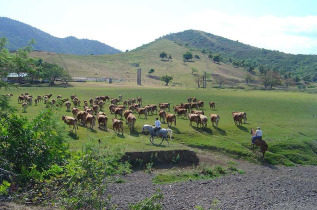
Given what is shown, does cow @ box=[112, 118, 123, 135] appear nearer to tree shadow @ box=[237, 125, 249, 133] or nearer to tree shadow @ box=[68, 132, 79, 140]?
tree shadow @ box=[68, 132, 79, 140]

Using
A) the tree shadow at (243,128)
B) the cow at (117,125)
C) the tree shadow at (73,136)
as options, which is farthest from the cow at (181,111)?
the tree shadow at (73,136)

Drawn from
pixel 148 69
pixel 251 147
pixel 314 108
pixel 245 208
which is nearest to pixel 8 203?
pixel 245 208

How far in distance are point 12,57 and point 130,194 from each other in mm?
8277

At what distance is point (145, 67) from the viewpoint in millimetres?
126062

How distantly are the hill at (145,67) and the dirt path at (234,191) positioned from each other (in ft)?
249

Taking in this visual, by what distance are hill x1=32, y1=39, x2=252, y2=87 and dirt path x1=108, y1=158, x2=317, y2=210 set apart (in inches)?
2984

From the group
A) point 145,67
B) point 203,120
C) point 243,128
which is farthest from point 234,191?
→ point 145,67

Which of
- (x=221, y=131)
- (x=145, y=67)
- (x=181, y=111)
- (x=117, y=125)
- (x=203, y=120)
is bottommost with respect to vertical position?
(x=221, y=131)

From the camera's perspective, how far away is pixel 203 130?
997 inches

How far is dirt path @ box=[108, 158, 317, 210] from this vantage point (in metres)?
14.2

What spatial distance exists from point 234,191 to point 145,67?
4430 inches

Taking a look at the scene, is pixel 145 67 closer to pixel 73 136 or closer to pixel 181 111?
pixel 181 111

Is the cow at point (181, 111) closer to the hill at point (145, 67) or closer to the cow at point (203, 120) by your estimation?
the cow at point (203, 120)

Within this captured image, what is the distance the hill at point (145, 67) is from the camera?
4085 inches
